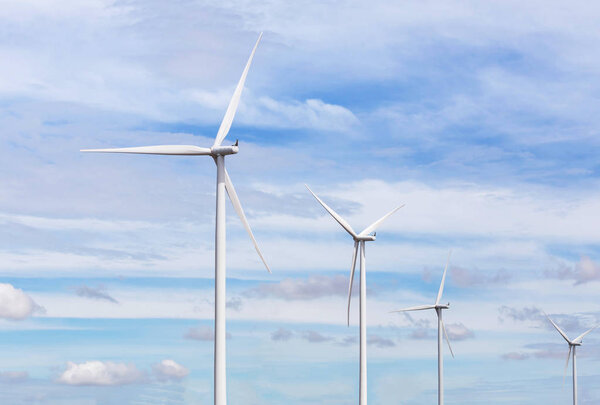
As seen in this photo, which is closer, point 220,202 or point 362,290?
point 220,202

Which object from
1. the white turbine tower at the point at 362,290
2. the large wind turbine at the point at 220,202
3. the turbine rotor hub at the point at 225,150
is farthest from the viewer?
the white turbine tower at the point at 362,290

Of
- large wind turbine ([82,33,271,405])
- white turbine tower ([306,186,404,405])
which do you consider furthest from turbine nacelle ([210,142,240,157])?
white turbine tower ([306,186,404,405])

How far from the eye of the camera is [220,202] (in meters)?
58.5

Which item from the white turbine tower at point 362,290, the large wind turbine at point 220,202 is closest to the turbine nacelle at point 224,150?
the large wind turbine at point 220,202

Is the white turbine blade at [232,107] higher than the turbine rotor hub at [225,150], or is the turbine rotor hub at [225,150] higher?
the white turbine blade at [232,107]

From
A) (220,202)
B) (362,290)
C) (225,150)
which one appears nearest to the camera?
(220,202)

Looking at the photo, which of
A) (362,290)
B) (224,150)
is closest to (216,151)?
(224,150)

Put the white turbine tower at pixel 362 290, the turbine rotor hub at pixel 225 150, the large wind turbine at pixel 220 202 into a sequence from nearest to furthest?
the large wind turbine at pixel 220 202
the turbine rotor hub at pixel 225 150
the white turbine tower at pixel 362 290

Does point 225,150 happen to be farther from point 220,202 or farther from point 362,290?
point 362,290

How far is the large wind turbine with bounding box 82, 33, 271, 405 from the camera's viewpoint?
2229 inches

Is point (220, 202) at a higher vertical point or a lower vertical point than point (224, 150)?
lower

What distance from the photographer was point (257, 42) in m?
64.4

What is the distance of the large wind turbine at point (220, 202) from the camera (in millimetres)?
56625

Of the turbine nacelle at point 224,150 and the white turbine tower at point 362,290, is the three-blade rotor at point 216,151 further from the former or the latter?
the white turbine tower at point 362,290
